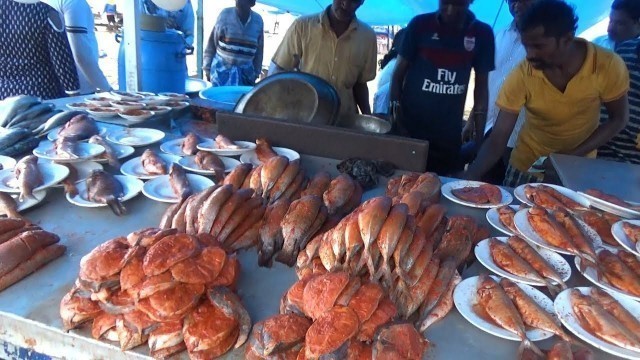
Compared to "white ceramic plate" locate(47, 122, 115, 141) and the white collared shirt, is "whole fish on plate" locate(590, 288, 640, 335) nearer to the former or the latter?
"white ceramic plate" locate(47, 122, 115, 141)

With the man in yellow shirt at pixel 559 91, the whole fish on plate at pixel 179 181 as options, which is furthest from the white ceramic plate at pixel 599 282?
the whole fish on plate at pixel 179 181

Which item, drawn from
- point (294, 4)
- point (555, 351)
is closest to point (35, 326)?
point (555, 351)

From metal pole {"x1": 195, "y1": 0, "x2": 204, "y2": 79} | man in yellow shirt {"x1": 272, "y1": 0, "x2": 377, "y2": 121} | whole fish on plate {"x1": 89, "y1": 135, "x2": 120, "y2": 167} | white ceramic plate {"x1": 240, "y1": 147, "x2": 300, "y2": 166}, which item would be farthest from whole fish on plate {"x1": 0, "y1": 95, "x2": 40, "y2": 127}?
metal pole {"x1": 195, "y1": 0, "x2": 204, "y2": 79}

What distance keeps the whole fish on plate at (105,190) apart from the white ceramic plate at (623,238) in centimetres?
258

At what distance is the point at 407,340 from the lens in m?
1.51

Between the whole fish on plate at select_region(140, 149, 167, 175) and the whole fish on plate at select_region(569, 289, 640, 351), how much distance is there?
2338mm

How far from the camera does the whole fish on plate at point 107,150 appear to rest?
3.00 m

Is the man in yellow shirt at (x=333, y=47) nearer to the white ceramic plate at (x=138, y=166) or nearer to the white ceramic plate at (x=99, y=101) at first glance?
the white ceramic plate at (x=99, y=101)

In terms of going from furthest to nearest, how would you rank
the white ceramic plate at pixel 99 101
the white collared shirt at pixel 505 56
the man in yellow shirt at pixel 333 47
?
the white collared shirt at pixel 505 56 → the man in yellow shirt at pixel 333 47 → the white ceramic plate at pixel 99 101

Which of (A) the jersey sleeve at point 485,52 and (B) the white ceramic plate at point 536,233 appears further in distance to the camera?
(A) the jersey sleeve at point 485,52

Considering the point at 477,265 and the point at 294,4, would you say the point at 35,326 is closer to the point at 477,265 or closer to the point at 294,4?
the point at 477,265

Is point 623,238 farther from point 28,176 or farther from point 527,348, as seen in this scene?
point 28,176

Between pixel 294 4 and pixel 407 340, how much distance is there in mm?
9054

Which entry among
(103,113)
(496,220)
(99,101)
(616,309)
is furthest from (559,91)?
(99,101)
